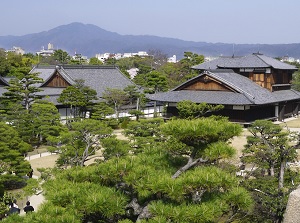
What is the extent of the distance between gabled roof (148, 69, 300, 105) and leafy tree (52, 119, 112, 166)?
46.4 feet

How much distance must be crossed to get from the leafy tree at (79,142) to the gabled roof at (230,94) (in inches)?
557

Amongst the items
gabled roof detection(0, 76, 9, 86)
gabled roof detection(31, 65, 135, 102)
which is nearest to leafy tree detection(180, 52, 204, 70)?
gabled roof detection(31, 65, 135, 102)

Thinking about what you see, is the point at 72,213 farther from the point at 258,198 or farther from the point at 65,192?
the point at 258,198

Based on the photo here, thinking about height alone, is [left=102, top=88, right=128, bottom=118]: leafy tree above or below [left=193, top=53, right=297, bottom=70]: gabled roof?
below

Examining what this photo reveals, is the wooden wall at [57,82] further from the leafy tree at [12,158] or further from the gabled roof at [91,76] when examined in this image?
the leafy tree at [12,158]

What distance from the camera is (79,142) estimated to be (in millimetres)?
15102

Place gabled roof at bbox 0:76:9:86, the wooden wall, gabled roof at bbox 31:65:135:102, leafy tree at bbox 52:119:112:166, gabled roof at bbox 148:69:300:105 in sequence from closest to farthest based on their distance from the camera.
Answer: leafy tree at bbox 52:119:112:166
gabled roof at bbox 148:69:300:105
gabled roof at bbox 0:76:9:86
gabled roof at bbox 31:65:135:102
the wooden wall

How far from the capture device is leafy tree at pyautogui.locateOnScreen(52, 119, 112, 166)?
45.4ft

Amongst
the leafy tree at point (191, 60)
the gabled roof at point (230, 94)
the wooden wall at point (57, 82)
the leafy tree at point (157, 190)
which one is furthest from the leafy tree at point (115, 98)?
the leafy tree at point (157, 190)

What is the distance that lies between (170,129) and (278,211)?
4.53m

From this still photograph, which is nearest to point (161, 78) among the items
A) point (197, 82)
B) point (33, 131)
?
point (197, 82)

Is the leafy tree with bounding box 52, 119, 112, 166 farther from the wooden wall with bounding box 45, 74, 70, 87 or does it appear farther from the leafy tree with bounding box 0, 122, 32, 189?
the wooden wall with bounding box 45, 74, 70, 87

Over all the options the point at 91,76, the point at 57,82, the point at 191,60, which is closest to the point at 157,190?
the point at 57,82

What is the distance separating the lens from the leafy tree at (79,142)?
1383 cm
